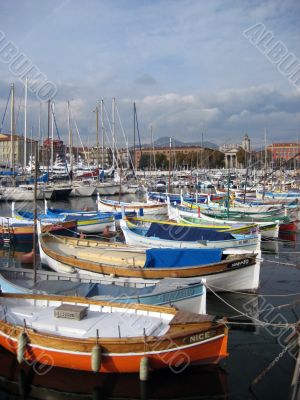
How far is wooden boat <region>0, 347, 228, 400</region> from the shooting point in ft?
34.7

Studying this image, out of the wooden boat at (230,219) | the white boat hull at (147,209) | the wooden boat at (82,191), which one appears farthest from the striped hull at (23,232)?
the wooden boat at (82,191)

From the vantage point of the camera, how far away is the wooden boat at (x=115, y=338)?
10523mm

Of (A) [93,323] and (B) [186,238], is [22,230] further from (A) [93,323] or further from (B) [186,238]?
(A) [93,323]

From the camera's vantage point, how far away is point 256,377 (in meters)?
11.3

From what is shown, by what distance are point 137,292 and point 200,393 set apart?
13.9 feet

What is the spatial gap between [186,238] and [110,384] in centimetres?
1261

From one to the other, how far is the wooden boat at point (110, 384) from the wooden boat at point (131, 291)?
2.54m

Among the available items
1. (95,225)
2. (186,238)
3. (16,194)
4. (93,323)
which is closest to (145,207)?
(95,225)

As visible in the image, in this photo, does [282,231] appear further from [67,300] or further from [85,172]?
[85,172]

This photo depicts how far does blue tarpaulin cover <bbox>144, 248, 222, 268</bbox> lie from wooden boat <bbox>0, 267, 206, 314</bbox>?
271cm

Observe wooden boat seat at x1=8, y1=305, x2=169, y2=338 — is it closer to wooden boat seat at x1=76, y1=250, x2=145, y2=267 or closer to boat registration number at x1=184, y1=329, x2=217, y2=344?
boat registration number at x1=184, y1=329, x2=217, y2=344

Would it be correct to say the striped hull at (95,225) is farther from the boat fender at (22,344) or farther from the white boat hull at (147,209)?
the boat fender at (22,344)

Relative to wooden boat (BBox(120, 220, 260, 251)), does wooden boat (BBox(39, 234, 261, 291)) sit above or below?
below

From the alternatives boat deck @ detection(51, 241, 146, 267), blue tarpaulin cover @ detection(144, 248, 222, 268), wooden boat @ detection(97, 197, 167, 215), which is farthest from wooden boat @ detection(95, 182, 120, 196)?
blue tarpaulin cover @ detection(144, 248, 222, 268)
